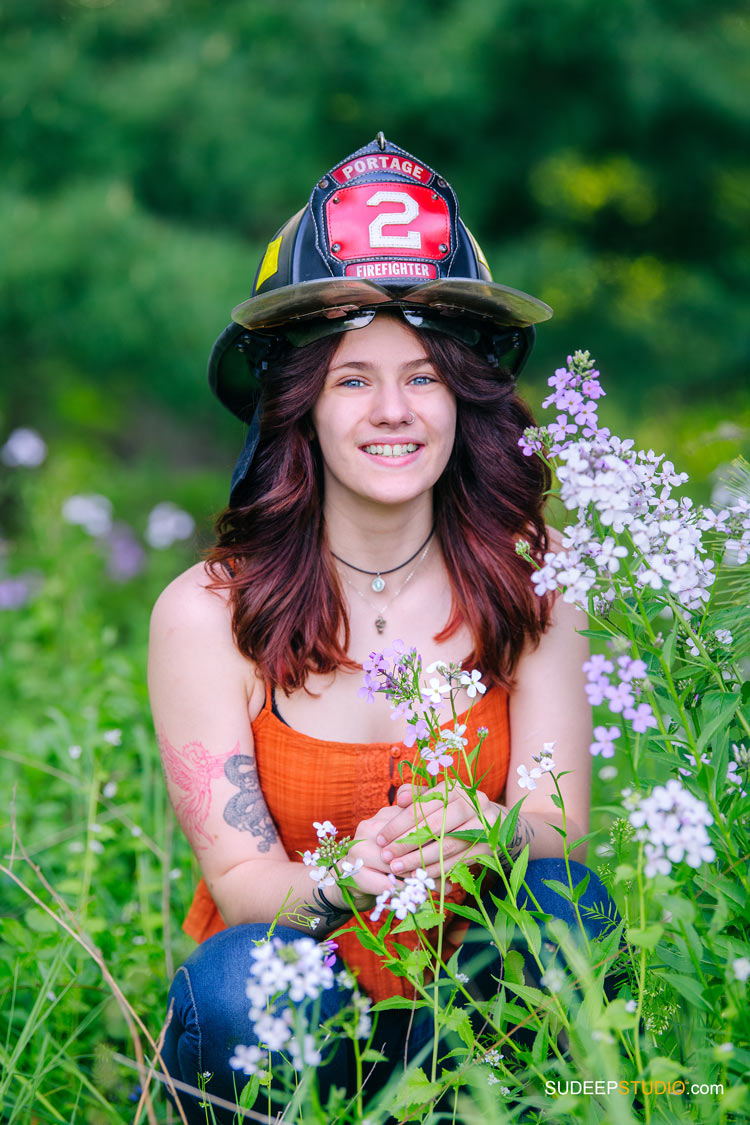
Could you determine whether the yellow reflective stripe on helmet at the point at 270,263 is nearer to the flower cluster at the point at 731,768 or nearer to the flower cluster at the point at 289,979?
the flower cluster at the point at 731,768

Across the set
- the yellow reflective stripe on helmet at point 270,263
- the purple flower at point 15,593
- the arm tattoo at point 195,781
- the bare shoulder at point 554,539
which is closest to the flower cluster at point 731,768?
the bare shoulder at point 554,539

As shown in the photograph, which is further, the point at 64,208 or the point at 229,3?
the point at 229,3

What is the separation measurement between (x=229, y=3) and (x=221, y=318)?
204cm

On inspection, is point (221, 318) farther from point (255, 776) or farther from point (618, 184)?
point (255, 776)

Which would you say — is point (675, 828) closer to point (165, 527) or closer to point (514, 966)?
point (514, 966)

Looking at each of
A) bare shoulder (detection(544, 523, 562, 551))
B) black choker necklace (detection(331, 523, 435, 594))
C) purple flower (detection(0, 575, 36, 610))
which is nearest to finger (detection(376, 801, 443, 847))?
black choker necklace (detection(331, 523, 435, 594))

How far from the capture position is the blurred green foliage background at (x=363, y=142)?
4723 millimetres

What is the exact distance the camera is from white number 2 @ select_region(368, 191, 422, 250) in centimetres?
181

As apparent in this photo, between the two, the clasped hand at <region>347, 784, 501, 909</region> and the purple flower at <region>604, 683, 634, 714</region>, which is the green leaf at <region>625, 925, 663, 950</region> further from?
the clasped hand at <region>347, 784, 501, 909</region>

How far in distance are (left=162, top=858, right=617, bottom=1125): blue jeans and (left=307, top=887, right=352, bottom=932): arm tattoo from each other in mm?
103

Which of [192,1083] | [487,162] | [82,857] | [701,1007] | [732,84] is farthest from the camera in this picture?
[487,162]

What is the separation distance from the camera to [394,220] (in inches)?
71.6

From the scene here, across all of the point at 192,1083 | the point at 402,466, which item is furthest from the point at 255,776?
the point at 402,466

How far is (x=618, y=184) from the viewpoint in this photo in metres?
5.75
